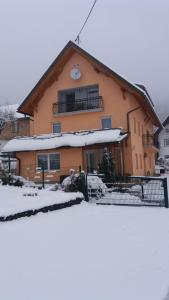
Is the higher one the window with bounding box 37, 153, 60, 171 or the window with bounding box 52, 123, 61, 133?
the window with bounding box 52, 123, 61, 133

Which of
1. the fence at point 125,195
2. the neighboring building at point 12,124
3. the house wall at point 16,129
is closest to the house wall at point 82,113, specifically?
the fence at point 125,195

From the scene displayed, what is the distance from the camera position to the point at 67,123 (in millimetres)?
27547

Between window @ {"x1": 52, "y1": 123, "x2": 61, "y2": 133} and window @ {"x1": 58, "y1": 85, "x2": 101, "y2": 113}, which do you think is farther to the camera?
window @ {"x1": 52, "y1": 123, "x2": 61, "y2": 133}

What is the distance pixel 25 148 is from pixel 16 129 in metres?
27.9

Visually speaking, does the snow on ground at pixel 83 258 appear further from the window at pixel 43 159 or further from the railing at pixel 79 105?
the railing at pixel 79 105

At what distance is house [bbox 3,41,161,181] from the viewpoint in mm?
24359

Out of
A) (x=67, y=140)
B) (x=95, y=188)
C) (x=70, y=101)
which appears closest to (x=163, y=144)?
(x=70, y=101)

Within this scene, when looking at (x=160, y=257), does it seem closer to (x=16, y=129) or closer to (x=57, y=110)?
(x=57, y=110)

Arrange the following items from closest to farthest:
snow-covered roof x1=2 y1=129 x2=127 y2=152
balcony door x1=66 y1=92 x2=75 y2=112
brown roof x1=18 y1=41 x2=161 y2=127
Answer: snow-covered roof x1=2 y1=129 x2=127 y2=152 → brown roof x1=18 y1=41 x2=161 y2=127 → balcony door x1=66 y1=92 x2=75 y2=112

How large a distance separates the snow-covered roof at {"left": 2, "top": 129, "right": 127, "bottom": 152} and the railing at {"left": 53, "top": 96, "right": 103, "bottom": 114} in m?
2.26

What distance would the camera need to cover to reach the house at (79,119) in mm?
24359

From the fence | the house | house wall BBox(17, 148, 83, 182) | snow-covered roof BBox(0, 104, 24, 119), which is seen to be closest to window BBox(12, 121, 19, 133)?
snow-covered roof BBox(0, 104, 24, 119)

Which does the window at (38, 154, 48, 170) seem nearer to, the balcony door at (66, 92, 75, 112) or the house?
the house

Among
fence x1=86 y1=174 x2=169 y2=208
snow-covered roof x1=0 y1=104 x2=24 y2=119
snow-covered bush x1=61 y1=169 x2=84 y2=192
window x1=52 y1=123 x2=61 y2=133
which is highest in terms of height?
snow-covered roof x1=0 y1=104 x2=24 y2=119
